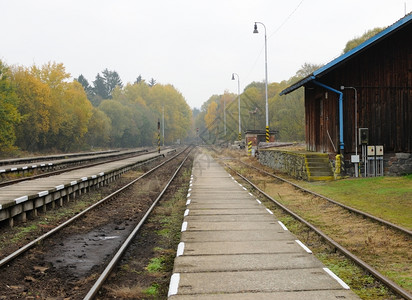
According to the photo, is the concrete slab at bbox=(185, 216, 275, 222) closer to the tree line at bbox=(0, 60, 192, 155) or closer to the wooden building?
the wooden building

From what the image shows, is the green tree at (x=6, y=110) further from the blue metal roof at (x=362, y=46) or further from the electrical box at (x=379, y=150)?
the electrical box at (x=379, y=150)

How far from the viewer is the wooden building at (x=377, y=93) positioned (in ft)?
61.3

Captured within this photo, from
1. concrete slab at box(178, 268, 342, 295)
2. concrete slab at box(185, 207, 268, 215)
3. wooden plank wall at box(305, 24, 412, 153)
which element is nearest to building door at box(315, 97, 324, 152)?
wooden plank wall at box(305, 24, 412, 153)

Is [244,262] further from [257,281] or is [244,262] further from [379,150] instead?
[379,150]

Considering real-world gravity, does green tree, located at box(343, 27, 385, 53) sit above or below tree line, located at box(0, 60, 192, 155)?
above

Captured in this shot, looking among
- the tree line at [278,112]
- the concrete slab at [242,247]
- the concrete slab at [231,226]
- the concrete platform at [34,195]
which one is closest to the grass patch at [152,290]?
the concrete slab at [242,247]

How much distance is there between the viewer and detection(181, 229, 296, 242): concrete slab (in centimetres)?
823

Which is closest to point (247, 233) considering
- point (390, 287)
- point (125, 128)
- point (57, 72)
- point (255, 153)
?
point (390, 287)

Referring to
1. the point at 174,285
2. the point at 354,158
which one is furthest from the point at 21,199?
the point at 354,158

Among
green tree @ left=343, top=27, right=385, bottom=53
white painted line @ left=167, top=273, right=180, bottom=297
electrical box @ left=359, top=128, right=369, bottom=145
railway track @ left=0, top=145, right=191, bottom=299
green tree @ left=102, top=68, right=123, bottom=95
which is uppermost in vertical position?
green tree @ left=102, top=68, right=123, bottom=95

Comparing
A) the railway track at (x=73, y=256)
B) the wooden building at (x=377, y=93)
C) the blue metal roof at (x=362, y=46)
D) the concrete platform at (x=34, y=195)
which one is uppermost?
the blue metal roof at (x=362, y=46)

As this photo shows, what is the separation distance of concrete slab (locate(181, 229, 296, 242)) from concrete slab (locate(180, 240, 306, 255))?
0.25m

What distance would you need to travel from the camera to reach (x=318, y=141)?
72.8 feet

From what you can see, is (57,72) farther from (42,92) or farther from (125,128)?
(125,128)
